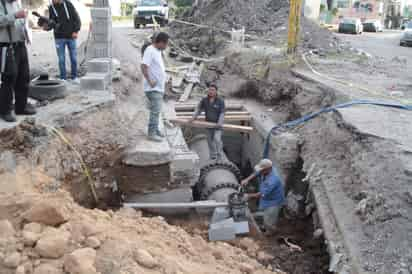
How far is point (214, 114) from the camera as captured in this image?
852 centimetres

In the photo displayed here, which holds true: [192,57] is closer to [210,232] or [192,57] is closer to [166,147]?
[166,147]

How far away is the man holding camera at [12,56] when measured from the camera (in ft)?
16.4

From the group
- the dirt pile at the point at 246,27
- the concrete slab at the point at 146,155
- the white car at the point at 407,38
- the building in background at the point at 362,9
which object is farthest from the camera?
the building in background at the point at 362,9

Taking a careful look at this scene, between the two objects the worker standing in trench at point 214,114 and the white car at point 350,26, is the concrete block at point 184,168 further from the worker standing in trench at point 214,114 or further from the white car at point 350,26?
the white car at point 350,26

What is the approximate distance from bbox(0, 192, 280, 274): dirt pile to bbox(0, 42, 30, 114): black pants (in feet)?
5.87

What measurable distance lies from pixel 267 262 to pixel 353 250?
4.18 feet

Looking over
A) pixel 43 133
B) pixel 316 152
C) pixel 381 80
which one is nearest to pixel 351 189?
pixel 316 152

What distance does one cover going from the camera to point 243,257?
495 cm

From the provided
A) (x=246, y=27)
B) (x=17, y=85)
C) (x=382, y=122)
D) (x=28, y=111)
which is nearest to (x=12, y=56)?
(x=17, y=85)

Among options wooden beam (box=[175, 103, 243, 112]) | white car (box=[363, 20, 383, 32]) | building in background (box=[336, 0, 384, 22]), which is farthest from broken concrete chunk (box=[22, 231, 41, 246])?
building in background (box=[336, 0, 384, 22])

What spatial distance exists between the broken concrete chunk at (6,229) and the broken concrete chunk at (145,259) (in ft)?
3.34

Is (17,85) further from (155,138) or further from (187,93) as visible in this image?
(187,93)

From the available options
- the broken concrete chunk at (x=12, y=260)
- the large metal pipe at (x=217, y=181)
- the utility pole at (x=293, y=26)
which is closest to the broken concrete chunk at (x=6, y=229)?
the broken concrete chunk at (x=12, y=260)

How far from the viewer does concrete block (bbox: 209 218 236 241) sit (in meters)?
5.80
